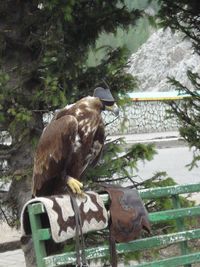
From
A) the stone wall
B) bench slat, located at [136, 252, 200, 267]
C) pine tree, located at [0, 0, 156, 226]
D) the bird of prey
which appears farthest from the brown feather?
the stone wall

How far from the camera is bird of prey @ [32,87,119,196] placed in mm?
3754

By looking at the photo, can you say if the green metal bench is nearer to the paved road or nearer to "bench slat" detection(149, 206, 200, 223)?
"bench slat" detection(149, 206, 200, 223)

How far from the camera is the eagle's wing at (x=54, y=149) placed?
3.74 metres

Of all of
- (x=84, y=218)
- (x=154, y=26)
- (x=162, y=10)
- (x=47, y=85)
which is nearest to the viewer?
(x=84, y=218)

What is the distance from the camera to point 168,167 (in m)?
17.7

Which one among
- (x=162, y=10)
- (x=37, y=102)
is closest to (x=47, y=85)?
(x=37, y=102)

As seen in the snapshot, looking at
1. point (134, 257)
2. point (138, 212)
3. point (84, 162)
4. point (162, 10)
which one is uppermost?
point (162, 10)

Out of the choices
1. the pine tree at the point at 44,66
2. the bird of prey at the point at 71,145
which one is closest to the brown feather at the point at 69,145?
the bird of prey at the point at 71,145

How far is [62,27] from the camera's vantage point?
5.36 meters

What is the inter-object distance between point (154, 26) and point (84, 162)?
282 cm

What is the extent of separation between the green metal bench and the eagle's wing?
1.18 ft

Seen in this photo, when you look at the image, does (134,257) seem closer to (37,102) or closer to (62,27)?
(37,102)

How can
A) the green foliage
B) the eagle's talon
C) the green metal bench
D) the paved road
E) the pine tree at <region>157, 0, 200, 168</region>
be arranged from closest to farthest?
the green metal bench
the eagle's talon
the green foliage
the pine tree at <region>157, 0, 200, 168</region>
the paved road

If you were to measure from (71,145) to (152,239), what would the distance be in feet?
2.77
